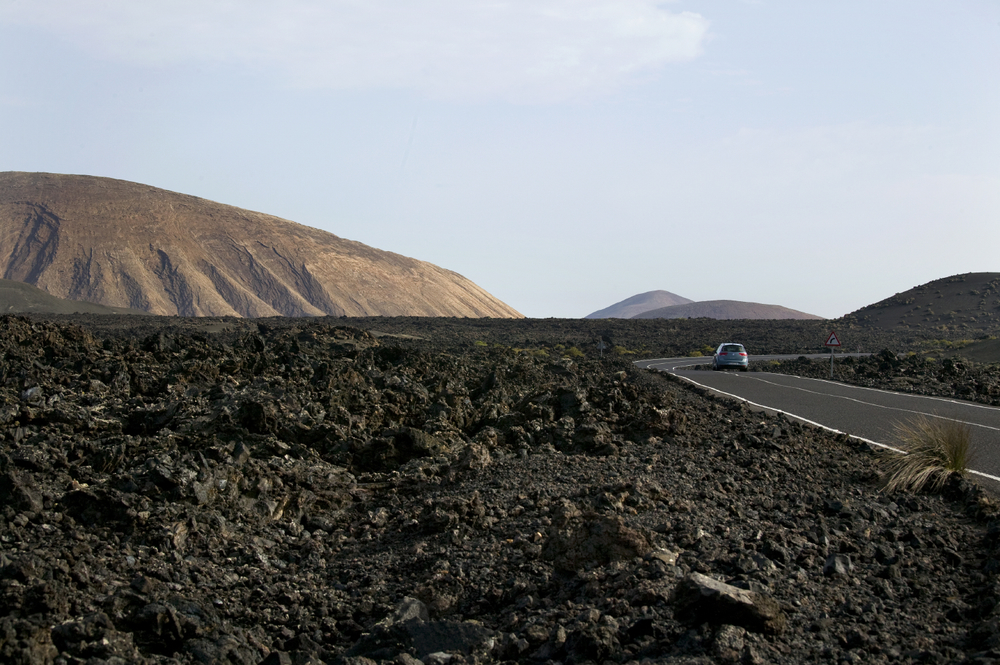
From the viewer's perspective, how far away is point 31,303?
221 feet

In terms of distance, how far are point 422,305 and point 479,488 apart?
128 m

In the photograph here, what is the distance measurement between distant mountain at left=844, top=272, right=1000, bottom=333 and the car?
4817 centimetres

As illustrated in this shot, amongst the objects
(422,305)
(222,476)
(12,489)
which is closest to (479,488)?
(222,476)

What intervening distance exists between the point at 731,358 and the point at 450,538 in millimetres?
30242

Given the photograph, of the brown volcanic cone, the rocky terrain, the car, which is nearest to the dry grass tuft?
the rocky terrain

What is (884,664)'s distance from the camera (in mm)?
4582

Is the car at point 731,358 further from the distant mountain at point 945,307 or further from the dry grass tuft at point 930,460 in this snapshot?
the distant mountain at point 945,307

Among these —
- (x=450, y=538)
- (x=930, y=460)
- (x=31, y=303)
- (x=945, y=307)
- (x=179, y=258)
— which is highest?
(x=945, y=307)

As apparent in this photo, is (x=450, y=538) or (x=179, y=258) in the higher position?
(x=179, y=258)

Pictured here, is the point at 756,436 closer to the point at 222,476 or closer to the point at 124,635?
the point at 222,476

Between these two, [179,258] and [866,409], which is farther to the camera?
[179,258]

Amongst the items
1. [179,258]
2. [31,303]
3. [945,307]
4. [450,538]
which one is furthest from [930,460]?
[179,258]

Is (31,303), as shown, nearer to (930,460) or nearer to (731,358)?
(731,358)

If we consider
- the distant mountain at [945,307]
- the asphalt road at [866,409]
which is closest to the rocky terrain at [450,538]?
the asphalt road at [866,409]
